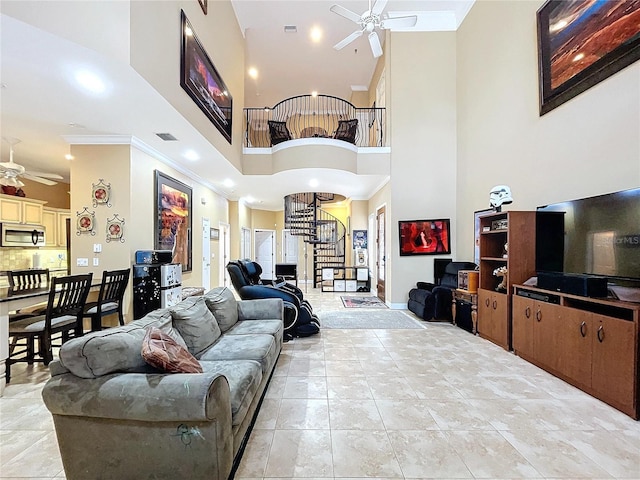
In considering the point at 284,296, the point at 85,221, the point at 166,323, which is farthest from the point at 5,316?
the point at 284,296

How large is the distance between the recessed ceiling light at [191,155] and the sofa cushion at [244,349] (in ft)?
11.4

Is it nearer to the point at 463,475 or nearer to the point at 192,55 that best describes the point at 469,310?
the point at 463,475

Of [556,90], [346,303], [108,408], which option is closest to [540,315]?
[556,90]

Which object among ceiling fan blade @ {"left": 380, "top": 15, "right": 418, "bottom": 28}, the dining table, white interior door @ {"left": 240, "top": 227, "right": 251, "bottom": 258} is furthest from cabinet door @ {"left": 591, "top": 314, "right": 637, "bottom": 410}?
white interior door @ {"left": 240, "top": 227, "right": 251, "bottom": 258}

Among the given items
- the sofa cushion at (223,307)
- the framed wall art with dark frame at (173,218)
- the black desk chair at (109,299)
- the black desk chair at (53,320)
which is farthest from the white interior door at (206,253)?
the sofa cushion at (223,307)

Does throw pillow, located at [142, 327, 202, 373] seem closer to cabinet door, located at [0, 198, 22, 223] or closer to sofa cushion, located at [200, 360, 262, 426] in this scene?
sofa cushion, located at [200, 360, 262, 426]

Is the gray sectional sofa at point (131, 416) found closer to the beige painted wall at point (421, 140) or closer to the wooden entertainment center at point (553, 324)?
the wooden entertainment center at point (553, 324)

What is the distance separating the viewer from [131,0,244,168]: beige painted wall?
2889 mm

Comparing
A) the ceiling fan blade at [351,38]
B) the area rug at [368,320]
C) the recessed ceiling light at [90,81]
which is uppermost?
the ceiling fan blade at [351,38]

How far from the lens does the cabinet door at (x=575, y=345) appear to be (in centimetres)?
266

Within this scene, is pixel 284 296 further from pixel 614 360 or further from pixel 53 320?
pixel 614 360

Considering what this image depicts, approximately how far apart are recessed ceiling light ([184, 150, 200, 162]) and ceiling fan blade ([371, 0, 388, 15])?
3683mm

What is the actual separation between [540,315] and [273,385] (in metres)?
2.88

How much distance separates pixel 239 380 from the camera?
6.30 feet
